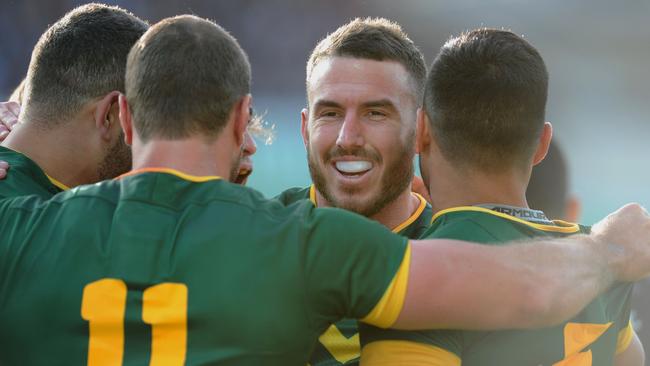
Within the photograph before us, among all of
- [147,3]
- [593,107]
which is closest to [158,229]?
[147,3]

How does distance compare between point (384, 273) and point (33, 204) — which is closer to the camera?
point (384, 273)

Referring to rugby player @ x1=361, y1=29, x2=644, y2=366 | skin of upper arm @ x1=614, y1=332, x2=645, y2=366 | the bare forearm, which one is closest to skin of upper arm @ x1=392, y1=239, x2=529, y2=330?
the bare forearm

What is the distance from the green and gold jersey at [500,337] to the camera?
2225 millimetres

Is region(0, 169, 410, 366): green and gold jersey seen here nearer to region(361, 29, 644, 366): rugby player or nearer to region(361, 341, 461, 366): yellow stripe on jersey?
region(361, 341, 461, 366): yellow stripe on jersey

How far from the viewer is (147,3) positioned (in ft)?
37.7

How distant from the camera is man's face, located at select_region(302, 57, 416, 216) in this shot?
3.53 metres

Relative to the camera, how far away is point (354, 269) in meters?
2.13

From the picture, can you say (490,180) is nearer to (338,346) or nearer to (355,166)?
(338,346)

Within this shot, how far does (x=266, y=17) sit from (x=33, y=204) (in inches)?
391

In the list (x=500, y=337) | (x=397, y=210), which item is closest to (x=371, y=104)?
(x=397, y=210)

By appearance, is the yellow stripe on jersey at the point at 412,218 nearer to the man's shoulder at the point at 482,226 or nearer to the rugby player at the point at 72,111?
the man's shoulder at the point at 482,226

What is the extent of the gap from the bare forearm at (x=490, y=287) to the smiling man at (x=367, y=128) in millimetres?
1179

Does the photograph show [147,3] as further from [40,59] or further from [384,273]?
[384,273]

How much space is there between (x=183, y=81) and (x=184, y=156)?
204 mm
